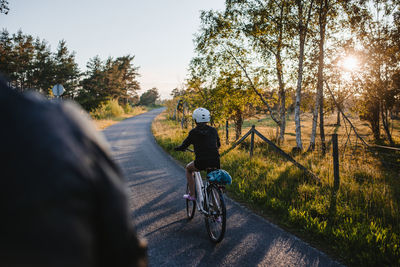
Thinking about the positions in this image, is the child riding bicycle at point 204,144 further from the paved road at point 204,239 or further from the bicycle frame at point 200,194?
the paved road at point 204,239

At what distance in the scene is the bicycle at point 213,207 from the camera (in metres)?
3.64

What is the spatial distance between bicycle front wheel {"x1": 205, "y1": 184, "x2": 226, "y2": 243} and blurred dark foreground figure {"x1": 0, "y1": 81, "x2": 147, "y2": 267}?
3.17 meters

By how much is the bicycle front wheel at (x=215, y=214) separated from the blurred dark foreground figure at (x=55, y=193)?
3175mm

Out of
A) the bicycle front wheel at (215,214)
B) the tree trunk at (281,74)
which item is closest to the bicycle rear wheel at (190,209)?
the bicycle front wheel at (215,214)

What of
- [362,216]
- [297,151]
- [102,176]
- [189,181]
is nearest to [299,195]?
[362,216]

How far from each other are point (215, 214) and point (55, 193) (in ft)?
11.7

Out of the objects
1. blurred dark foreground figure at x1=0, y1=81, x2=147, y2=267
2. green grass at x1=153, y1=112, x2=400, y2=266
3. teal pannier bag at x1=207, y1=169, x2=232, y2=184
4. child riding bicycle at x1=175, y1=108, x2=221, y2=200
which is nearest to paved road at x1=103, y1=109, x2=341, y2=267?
green grass at x1=153, y1=112, x2=400, y2=266

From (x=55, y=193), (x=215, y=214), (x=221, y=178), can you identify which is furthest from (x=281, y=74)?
(x=55, y=193)

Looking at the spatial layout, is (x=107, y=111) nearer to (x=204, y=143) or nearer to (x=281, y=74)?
(x=281, y=74)

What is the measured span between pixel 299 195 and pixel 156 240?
10.9ft

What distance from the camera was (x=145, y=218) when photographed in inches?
178

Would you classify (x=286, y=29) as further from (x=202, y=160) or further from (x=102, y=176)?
(x=102, y=176)

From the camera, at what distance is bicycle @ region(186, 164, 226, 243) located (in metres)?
3.64

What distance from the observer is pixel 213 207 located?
13.0 ft
